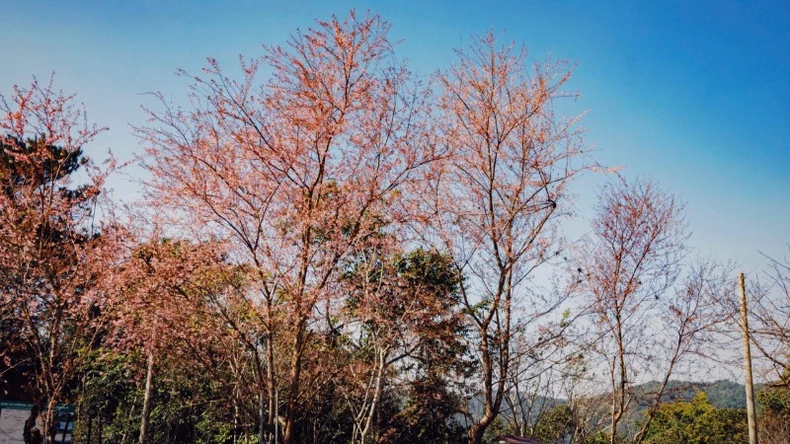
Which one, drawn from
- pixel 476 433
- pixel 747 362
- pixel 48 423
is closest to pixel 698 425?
pixel 747 362

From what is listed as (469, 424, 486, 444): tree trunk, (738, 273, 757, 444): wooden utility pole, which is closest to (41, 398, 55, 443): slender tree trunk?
(469, 424, 486, 444): tree trunk

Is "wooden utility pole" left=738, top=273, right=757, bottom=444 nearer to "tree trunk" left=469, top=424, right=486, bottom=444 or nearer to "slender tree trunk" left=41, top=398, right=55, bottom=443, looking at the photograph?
"tree trunk" left=469, top=424, right=486, bottom=444

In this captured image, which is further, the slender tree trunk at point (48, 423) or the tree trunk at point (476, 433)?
the tree trunk at point (476, 433)

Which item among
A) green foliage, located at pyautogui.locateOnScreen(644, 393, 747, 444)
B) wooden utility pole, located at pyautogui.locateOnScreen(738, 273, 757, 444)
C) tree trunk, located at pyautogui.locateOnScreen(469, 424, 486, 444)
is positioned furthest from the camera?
green foliage, located at pyautogui.locateOnScreen(644, 393, 747, 444)

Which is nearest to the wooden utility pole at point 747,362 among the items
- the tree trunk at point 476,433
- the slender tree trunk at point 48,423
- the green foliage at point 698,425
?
the tree trunk at point 476,433

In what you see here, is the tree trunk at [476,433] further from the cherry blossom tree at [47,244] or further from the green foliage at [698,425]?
the green foliage at [698,425]

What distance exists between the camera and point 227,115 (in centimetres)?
551

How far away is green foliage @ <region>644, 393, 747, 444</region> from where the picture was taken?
29522mm

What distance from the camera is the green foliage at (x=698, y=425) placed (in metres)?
29.5

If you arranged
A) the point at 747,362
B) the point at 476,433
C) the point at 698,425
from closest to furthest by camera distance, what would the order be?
the point at 476,433 < the point at 747,362 < the point at 698,425

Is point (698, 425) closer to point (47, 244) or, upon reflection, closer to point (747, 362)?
point (747, 362)

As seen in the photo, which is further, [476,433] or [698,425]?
[698,425]

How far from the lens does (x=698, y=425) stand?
100 feet

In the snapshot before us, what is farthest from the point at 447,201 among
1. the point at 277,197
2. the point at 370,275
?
the point at 277,197
